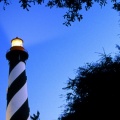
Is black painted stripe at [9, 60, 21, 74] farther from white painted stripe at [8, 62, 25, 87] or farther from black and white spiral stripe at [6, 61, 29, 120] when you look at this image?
white painted stripe at [8, 62, 25, 87]

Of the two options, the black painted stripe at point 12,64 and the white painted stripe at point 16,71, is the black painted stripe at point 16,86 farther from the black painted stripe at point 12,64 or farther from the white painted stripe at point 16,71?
the black painted stripe at point 12,64

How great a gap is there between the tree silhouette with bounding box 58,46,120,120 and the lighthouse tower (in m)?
11.1

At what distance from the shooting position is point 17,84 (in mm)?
20562

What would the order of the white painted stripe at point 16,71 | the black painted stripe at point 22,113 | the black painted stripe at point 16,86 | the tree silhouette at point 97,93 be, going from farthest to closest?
the white painted stripe at point 16,71
the black painted stripe at point 16,86
the black painted stripe at point 22,113
the tree silhouette at point 97,93

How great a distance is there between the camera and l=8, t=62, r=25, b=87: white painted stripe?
68.8 ft

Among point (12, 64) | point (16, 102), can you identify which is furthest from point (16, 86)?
point (12, 64)

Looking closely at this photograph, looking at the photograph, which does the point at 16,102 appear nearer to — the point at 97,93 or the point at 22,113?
the point at 22,113

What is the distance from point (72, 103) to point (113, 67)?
5.87ft

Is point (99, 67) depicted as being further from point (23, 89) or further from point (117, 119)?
point (23, 89)

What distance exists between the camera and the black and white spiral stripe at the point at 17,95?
19375mm

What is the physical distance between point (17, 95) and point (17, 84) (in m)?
0.97

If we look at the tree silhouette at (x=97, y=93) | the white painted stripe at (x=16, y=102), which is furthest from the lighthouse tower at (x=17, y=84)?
the tree silhouette at (x=97, y=93)

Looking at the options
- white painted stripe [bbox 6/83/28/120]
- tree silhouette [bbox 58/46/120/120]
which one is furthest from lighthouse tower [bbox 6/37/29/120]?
tree silhouette [bbox 58/46/120/120]

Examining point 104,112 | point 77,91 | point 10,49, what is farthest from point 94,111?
point 10,49
